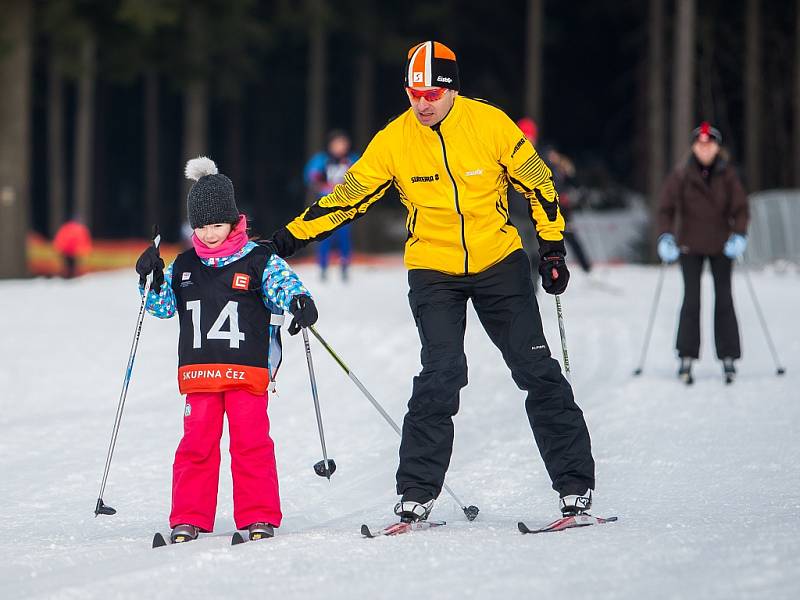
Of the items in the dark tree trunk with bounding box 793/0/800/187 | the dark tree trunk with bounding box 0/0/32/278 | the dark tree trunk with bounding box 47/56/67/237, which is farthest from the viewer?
the dark tree trunk with bounding box 47/56/67/237

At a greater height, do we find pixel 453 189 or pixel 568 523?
pixel 453 189

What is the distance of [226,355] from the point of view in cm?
578

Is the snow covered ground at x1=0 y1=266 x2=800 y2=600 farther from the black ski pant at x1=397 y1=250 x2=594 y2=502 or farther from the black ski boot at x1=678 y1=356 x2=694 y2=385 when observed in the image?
the black ski pant at x1=397 y1=250 x2=594 y2=502

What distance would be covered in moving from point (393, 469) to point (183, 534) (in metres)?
2.19

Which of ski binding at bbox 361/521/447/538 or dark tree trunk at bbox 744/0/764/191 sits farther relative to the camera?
dark tree trunk at bbox 744/0/764/191

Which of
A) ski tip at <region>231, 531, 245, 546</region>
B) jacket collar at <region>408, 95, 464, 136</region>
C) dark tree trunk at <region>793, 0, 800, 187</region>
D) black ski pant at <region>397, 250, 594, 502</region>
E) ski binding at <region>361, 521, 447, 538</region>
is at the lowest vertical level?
ski binding at <region>361, 521, 447, 538</region>

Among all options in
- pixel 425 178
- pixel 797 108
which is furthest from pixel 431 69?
pixel 797 108

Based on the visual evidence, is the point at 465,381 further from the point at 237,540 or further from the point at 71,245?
the point at 71,245

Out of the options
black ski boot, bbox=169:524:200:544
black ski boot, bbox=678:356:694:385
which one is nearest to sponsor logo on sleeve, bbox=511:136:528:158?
black ski boot, bbox=169:524:200:544

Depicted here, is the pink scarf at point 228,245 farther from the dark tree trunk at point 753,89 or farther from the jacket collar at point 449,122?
the dark tree trunk at point 753,89

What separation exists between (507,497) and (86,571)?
244cm

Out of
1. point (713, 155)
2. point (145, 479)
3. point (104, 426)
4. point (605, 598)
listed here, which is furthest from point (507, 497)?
point (713, 155)

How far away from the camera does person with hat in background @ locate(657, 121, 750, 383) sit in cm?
998

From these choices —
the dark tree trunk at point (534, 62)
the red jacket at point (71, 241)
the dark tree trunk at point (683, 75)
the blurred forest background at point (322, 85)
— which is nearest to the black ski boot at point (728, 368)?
the dark tree trunk at point (683, 75)
